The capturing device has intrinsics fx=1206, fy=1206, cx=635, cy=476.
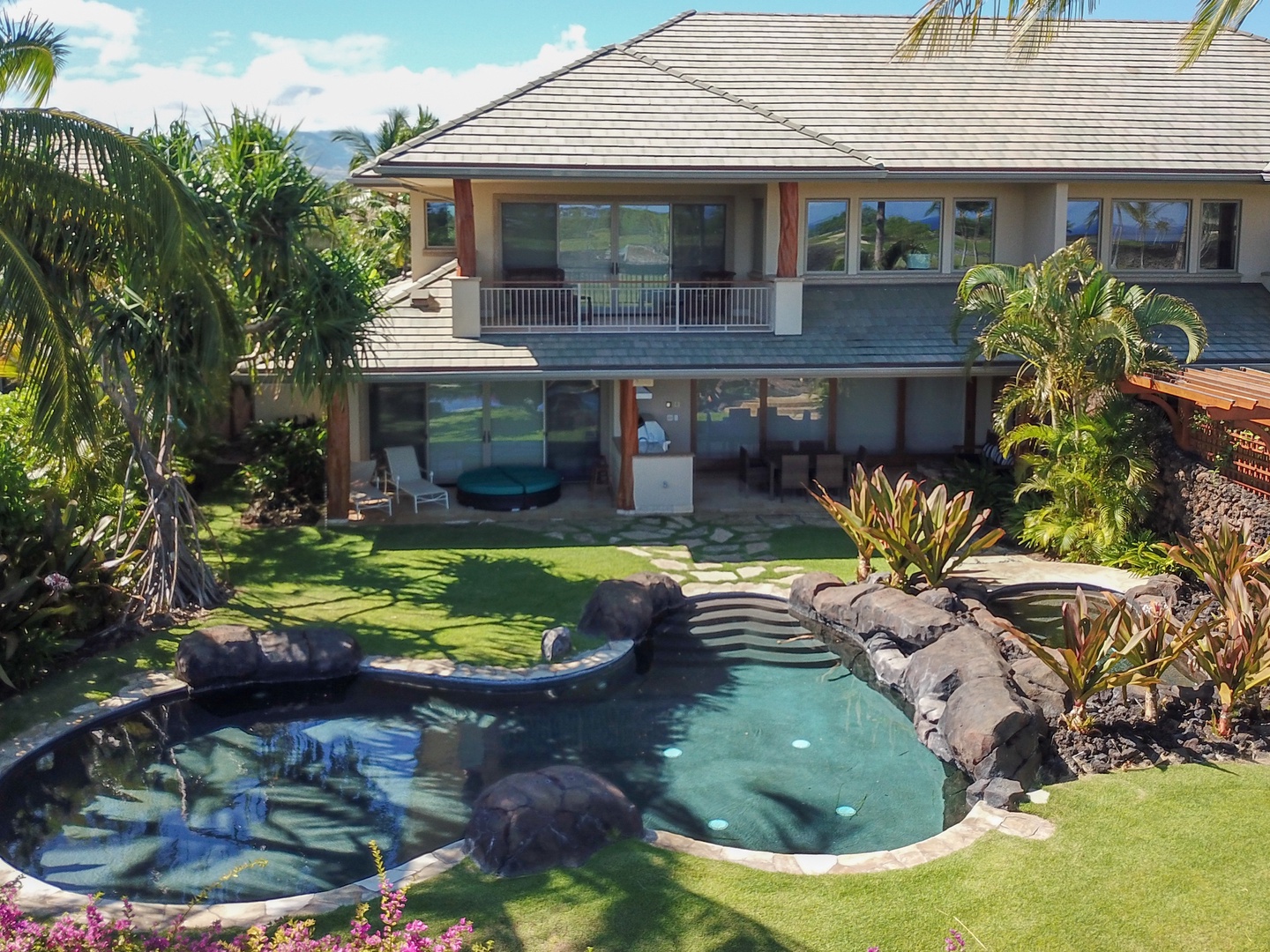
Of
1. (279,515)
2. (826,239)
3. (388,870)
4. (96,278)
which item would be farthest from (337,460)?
(388,870)

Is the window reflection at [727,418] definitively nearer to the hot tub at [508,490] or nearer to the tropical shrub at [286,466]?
the hot tub at [508,490]

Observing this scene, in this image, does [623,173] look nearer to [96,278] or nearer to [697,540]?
[697,540]

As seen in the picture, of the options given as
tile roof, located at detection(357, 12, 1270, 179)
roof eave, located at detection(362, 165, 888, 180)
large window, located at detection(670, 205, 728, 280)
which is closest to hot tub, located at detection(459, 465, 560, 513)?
large window, located at detection(670, 205, 728, 280)

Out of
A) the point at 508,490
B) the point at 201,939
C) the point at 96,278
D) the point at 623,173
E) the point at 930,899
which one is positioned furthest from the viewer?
the point at 508,490

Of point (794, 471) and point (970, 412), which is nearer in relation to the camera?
point (794, 471)

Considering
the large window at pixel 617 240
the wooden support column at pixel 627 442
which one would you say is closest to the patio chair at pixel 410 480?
the wooden support column at pixel 627 442

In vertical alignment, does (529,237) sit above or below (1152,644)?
above
